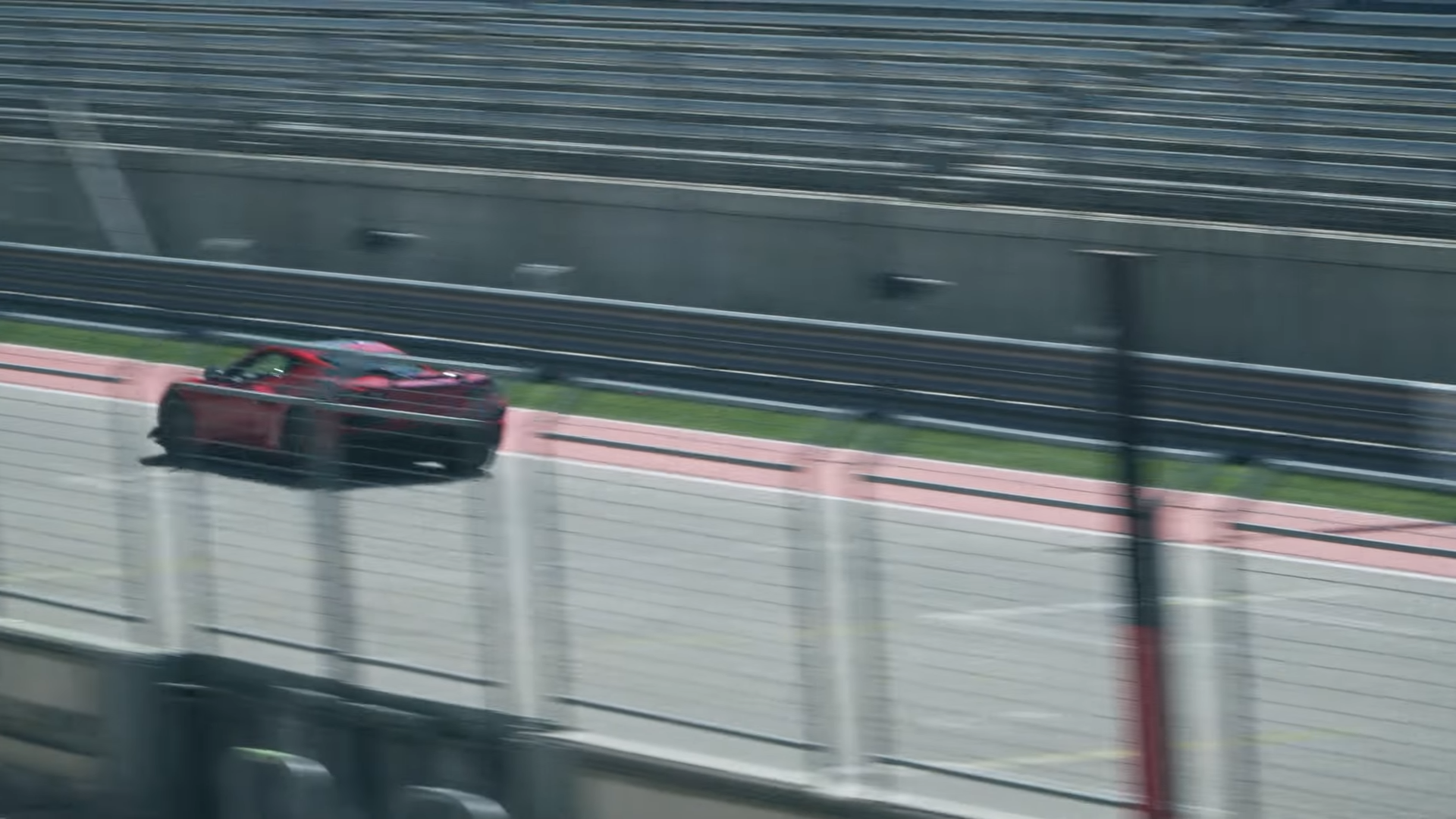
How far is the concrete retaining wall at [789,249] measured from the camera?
12.9 meters

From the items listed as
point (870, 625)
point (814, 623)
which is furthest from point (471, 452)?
point (870, 625)

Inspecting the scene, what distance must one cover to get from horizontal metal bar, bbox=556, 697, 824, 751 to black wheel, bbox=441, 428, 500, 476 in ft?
1.84

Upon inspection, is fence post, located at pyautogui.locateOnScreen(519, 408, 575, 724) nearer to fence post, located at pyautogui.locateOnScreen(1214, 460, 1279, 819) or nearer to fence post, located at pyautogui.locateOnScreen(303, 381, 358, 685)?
fence post, located at pyautogui.locateOnScreen(303, 381, 358, 685)

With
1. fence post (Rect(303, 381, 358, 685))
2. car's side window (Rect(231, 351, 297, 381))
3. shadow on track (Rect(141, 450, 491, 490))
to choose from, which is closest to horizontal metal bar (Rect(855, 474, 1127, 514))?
shadow on track (Rect(141, 450, 491, 490))

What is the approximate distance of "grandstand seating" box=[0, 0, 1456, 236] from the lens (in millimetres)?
14453

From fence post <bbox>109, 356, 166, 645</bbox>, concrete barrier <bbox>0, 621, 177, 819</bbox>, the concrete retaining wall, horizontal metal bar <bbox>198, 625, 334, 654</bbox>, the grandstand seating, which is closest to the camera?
horizontal metal bar <bbox>198, 625, 334, 654</bbox>

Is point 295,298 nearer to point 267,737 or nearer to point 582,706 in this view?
point 267,737

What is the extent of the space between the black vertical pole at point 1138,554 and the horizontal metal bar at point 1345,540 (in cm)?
21

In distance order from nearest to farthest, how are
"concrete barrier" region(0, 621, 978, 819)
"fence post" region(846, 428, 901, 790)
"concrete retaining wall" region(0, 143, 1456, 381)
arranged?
"fence post" region(846, 428, 901, 790) < "concrete barrier" region(0, 621, 978, 819) < "concrete retaining wall" region(0, 143, 1456, 381)

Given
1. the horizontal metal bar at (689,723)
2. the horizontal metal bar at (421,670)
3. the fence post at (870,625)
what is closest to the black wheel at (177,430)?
the horizontal metal bar at (421,670)

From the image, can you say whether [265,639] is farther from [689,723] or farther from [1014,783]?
[1014,783]

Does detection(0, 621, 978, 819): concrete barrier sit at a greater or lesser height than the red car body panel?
lesser

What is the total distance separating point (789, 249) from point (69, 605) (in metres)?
10.5

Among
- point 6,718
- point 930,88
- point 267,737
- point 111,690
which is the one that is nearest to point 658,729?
point 267,737
